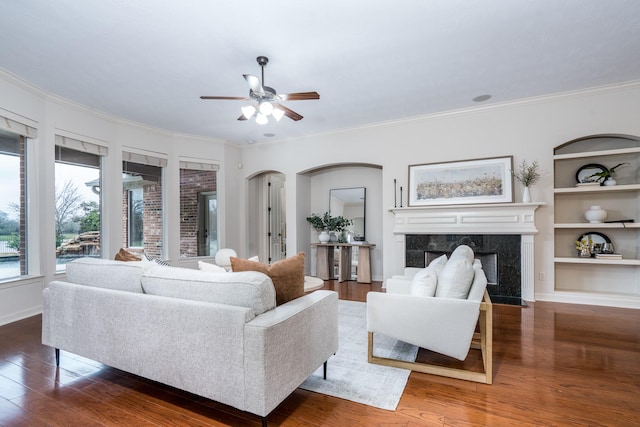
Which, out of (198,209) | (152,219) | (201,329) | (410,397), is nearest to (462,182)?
(410,397)

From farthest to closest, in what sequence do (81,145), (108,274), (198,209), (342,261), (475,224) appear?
1. (198,209)
2. (342,261)
3. (475,224)
4. (81,145)
5. (108,274)

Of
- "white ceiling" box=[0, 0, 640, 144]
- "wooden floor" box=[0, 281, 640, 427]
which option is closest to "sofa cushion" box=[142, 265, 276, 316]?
"wooden floor" box=[0, 281, 640, 427]

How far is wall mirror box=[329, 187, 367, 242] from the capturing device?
626cm

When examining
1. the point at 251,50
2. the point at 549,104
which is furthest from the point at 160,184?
the point at 549,104

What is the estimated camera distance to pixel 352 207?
6.38 m

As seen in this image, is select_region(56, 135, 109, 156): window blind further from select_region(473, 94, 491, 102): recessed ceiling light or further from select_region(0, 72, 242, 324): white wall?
select_region(473, 94, 491, 102): recessed ceiling light

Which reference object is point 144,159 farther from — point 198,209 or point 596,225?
point 596,225

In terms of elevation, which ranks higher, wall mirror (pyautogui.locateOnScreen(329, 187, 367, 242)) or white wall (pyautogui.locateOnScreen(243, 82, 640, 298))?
white wall (pyautogui.locateOnScreen(243, 82, 640, 298))

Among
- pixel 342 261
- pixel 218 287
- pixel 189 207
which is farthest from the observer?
pixel 189 207

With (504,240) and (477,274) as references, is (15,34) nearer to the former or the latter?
(477,274)

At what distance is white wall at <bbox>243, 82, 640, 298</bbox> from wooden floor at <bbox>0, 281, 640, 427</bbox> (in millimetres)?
2216

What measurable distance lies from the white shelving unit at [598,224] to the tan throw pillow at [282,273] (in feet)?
13.4

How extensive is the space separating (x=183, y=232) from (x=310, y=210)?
2598 millimetres

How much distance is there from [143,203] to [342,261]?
378 cm
